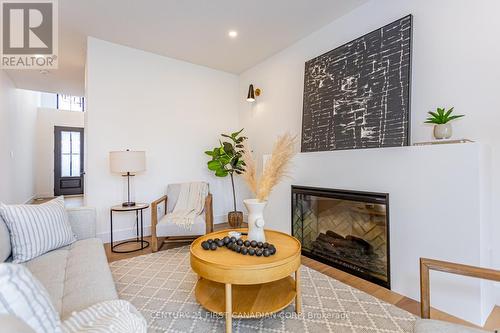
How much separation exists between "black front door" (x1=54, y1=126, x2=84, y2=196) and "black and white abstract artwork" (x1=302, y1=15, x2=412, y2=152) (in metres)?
7.89

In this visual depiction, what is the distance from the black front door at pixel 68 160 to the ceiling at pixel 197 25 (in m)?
4.63

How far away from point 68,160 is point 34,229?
7.42m

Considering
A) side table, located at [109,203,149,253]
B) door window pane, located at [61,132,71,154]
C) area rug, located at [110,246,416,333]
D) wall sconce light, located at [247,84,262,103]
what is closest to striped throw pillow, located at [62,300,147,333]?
area rug, located at [110,246,416,333]

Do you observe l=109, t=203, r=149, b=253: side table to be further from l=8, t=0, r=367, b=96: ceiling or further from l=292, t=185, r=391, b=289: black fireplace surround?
l=8, t=0, r=367, b=96: ceiling

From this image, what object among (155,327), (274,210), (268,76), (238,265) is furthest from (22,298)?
(268,76)

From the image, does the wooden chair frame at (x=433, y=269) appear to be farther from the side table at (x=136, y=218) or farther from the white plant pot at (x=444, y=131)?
the side table at (x=136, y=218)

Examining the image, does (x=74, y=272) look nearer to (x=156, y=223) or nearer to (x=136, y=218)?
(x=156, y=223)

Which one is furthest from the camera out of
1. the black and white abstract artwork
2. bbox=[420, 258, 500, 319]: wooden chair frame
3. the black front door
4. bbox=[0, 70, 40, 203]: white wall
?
the black front door

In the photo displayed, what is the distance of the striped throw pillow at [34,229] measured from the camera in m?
1.72

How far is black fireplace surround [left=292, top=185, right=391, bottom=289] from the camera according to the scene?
7.20ft

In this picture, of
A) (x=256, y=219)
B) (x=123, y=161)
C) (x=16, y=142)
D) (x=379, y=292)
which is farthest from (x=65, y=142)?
(x=379, y=292)

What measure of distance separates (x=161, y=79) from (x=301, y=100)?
2181 mm

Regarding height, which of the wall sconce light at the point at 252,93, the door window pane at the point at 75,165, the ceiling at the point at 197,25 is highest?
the ceiling at the point at 197,25

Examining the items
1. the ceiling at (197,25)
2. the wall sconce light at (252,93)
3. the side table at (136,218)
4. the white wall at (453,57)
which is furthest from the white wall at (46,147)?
the white wall at (453,57)
